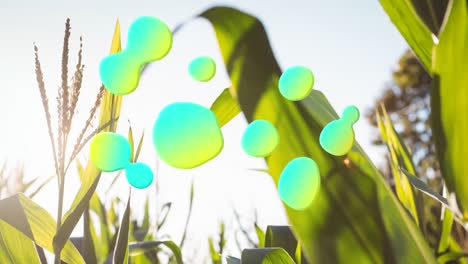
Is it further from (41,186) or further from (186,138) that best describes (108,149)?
(41,186)

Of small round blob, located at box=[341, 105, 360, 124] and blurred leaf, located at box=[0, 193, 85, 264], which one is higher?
blurred leaf, located at box=[0, 193, 85, 264]

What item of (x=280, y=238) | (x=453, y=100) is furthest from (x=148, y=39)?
(x=280, y=238)

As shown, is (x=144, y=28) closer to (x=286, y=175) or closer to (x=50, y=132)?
(x=286, y=175)

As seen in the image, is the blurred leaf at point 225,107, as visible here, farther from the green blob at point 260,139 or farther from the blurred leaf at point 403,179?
the blurred leaf at point 403,179

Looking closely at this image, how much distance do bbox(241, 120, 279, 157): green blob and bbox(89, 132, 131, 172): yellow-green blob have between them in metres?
0.10

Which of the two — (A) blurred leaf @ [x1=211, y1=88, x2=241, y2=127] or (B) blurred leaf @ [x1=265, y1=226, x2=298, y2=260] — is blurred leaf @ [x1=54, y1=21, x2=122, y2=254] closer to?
(A) blurred leaf @ [x1=211, y1=88, x2=241, y2=127]

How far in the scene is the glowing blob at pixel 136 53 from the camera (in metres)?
0.40

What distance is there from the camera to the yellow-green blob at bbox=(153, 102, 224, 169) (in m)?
0.37

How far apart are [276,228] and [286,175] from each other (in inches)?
17.4

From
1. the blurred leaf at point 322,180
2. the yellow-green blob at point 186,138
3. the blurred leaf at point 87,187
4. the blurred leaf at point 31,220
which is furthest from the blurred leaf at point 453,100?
the blurred leaf at point 31,220

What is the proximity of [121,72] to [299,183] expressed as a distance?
6.3 inches

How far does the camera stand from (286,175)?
0.40 meters

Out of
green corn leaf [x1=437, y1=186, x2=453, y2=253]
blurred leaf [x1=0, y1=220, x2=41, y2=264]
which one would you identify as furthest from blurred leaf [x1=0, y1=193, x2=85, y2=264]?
green corn leaf [x1=437, y1=186, x2=453, y2=253]

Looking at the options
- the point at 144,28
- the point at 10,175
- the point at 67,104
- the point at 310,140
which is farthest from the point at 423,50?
the point at 10,175
